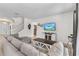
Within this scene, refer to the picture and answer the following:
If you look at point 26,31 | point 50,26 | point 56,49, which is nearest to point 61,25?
point 50,26

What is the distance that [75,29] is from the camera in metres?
1.35

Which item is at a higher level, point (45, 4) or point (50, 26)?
point (45, 4)

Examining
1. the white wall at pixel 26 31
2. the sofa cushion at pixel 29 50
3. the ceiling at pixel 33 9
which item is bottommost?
the sofa cushion at pixel 29 50

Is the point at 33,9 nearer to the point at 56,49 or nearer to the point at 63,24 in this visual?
the point at 63,24

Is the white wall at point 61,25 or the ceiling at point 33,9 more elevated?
the ceiling at point 33,9

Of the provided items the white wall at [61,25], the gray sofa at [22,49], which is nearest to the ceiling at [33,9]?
the white wall at [61,25]

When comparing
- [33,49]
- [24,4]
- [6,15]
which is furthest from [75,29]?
Answer: [6,15]

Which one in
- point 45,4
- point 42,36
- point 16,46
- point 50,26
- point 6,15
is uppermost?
point 45,4

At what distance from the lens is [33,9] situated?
4.46 ft

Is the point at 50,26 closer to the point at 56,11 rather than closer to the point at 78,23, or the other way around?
the point at 56,11

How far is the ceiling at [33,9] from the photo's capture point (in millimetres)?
1349

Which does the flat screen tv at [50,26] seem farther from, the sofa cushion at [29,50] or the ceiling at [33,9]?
the sofa cushion at [29,50]

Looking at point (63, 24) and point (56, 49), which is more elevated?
point (63, 24)

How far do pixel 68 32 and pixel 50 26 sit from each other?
0.76 feet
